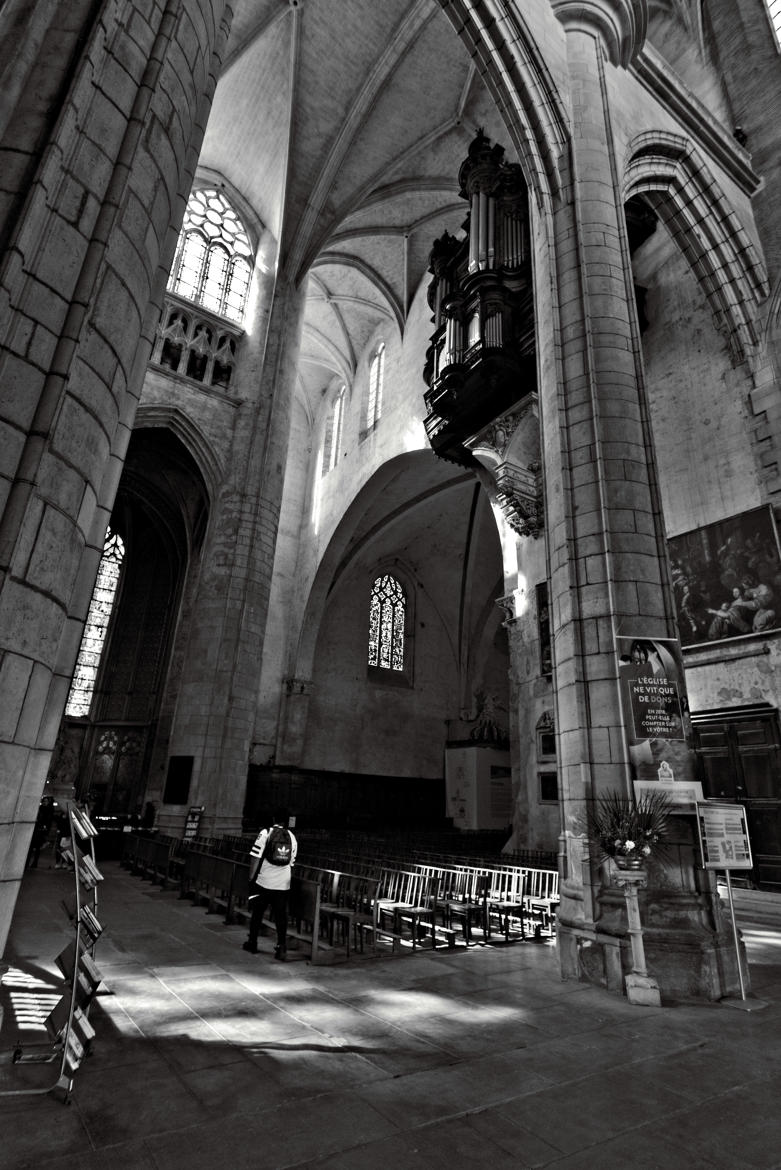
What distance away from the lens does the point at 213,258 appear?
19.1 m

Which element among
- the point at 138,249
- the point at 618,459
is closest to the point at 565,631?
the point at 618,459

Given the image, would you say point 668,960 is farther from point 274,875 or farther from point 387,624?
point 387,624

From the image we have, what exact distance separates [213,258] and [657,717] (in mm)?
19473

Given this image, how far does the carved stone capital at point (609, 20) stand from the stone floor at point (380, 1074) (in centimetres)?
1293

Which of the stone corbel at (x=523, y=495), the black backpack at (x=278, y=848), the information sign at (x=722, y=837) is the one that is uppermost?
the stone corbel at (x=523, y=495)

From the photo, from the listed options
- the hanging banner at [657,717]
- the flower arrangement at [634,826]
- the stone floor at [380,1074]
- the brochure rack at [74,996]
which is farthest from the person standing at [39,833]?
the hanging banner at [657,717]

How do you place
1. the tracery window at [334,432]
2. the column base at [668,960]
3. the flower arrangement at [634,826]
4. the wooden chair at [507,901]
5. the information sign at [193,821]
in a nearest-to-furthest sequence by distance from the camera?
the column base at [668,960]
the flower arrangement at [634,826]
the wooden chair at [507,901]
the information sign at [193,821]
the tracery window at [334,432]

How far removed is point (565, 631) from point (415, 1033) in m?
3.71

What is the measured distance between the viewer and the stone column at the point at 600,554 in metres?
4.86

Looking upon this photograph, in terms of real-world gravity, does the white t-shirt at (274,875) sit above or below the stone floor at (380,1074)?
above

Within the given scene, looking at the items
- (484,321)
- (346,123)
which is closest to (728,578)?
(484,321)

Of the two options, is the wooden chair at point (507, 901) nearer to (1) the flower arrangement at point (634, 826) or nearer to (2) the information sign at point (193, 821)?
(1) the flower arrangement at point (634, 826)

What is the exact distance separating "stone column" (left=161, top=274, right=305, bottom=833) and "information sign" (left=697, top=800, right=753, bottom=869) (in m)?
10.4

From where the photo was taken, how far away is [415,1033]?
3.39 meters
